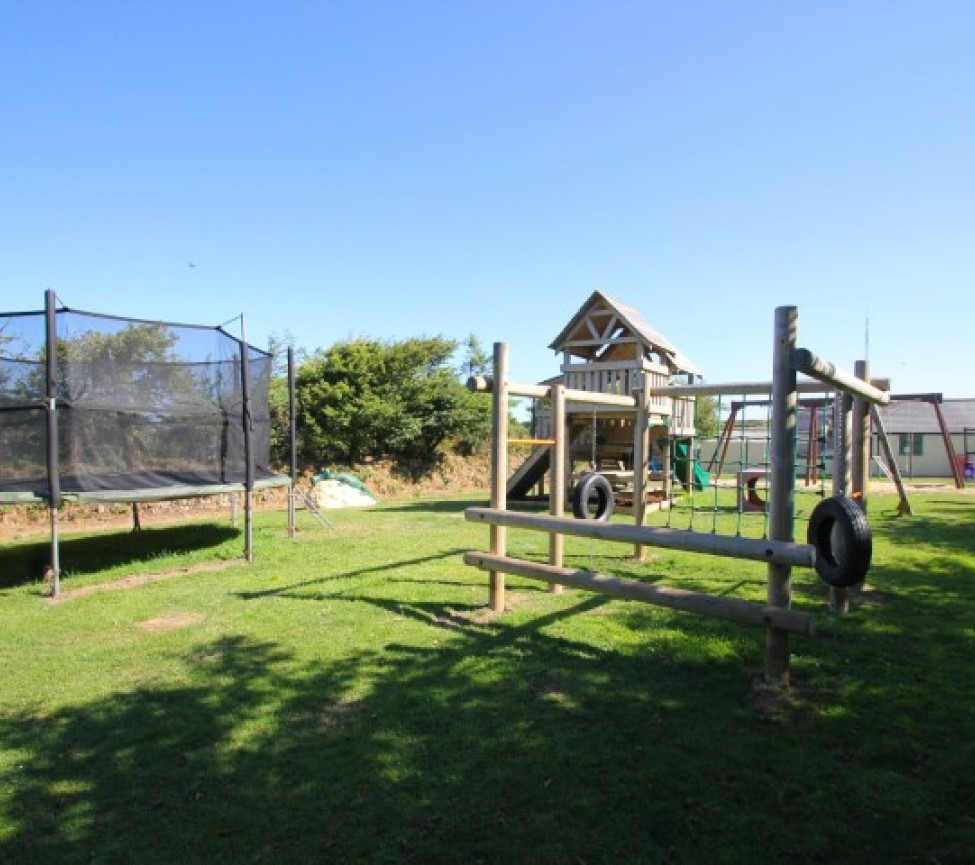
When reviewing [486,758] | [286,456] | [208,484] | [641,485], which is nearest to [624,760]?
[486,758]

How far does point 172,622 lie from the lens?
651cm

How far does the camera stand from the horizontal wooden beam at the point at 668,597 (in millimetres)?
4348

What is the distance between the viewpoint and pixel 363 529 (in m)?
12.7

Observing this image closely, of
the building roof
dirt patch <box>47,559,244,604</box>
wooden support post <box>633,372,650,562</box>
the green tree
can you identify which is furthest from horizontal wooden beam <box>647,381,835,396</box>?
the building roof

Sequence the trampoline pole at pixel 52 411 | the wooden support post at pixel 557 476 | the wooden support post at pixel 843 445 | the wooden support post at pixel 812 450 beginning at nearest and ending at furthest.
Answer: the wooden support post at pixel 843 445 < the wooden support post at pixel 557 476 < the trampoline pole at pixel 52 411 < the wooden support post at pixel 812 450

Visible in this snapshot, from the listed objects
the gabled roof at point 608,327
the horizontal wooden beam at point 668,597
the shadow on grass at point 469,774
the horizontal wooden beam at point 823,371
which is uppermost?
the gabled roof at point 608,327

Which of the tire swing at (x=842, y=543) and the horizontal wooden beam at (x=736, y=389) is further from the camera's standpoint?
the horizontal wooden beam at (x=736, y=389)

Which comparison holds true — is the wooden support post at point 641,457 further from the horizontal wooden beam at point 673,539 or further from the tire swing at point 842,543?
the tire swing at point 842,543

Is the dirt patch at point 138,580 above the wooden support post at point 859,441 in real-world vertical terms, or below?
below

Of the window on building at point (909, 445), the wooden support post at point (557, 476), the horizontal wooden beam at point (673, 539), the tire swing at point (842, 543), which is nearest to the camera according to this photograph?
the horizontal wooden beam at point (673, 539)

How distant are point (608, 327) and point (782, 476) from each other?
1142cm

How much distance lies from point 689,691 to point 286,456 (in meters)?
18.6

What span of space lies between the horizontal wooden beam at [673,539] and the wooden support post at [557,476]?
626 mm

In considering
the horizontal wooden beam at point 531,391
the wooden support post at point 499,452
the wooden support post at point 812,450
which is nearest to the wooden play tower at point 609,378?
the wooden support post at point 812,450
